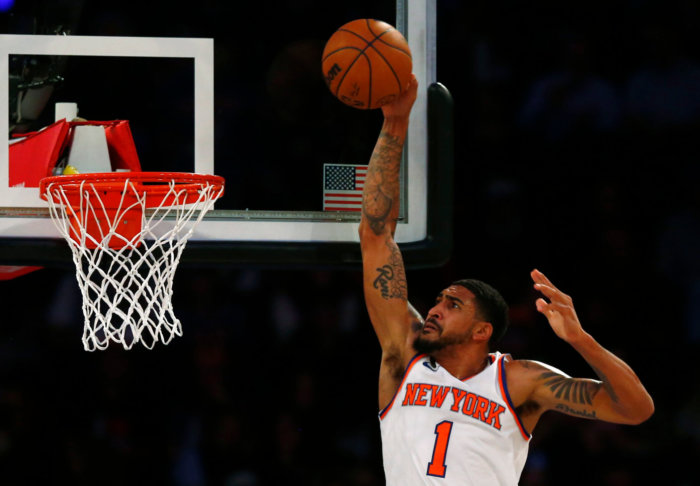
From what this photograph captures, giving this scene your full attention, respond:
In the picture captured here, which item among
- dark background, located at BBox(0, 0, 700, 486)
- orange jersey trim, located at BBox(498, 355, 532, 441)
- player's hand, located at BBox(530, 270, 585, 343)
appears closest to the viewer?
player's hand, located at BBox(530, 270, 585, 343)

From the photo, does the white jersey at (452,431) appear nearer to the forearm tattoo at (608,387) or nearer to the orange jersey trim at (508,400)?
the orange jersey trim at (508,400)

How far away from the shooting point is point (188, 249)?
10.9 ft

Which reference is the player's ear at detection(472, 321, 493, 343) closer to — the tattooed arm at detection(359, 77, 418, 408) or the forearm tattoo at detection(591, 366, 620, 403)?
the tattooed arm at detection(359, 77, 418, 408)

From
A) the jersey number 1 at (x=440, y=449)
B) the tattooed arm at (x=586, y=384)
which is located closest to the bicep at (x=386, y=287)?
the jersey number 1 at (x=440, y=449)

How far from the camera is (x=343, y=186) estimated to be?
3465 millimetres

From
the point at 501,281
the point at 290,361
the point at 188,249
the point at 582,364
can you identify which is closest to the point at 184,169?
the point at 188,249

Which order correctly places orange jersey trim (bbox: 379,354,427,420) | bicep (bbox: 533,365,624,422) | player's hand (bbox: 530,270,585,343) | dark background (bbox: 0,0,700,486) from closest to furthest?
player's hand (bbox: 530,270,585,343) < bicep (bbox: 533,365,624,422) < orange jersey trim (bbox: 379,354,427,420) < dark background (bbox: 0,0,700,486)

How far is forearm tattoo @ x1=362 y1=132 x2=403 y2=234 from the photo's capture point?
10.9ft

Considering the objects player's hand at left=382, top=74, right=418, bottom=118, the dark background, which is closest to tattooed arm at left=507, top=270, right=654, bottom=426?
player's hand at left=382, top=74, right=418, bottom=118

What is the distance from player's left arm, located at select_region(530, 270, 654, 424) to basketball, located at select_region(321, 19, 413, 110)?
821 mm

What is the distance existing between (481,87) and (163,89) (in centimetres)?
268

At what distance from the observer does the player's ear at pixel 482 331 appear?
3.41m

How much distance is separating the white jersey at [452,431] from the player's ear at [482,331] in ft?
0.37

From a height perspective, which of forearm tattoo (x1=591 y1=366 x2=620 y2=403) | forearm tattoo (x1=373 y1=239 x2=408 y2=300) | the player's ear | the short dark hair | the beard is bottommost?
forearm tattoo (x1=591 y1=366 x2=620 y2=403)
